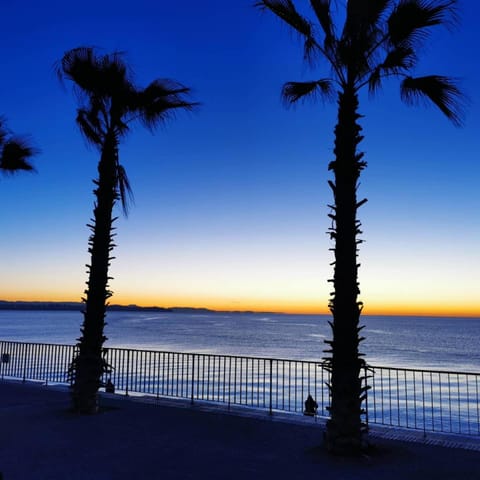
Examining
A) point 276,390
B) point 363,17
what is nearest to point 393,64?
point 363,17

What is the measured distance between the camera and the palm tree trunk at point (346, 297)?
7.34 m

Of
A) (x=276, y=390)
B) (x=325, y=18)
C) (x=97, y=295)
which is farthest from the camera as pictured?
(x=276, y=390)

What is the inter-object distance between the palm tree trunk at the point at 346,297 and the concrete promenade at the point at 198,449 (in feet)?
1.56

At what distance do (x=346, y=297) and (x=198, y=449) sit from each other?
10.9 ft

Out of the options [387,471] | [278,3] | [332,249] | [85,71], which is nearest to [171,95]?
[85,71]

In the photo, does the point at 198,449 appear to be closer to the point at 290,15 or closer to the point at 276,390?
the point at 290,15

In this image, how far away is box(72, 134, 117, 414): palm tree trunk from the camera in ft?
33.8

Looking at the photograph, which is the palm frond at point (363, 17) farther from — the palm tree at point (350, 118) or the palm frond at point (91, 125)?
the palm frond at point (91, 125)

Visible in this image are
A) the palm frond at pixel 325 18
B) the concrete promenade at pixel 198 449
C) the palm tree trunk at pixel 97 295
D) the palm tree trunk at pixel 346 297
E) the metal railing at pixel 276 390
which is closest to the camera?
the concrete promenade at pixel 198 449

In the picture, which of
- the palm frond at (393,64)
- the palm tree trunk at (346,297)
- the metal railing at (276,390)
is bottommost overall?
the metal railing at (276,390)

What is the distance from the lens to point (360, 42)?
7949 millimetres

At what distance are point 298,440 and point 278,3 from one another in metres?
7.41

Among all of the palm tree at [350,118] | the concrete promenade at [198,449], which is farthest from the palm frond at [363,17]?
the concrete promenade at [198,449]

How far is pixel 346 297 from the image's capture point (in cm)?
761
